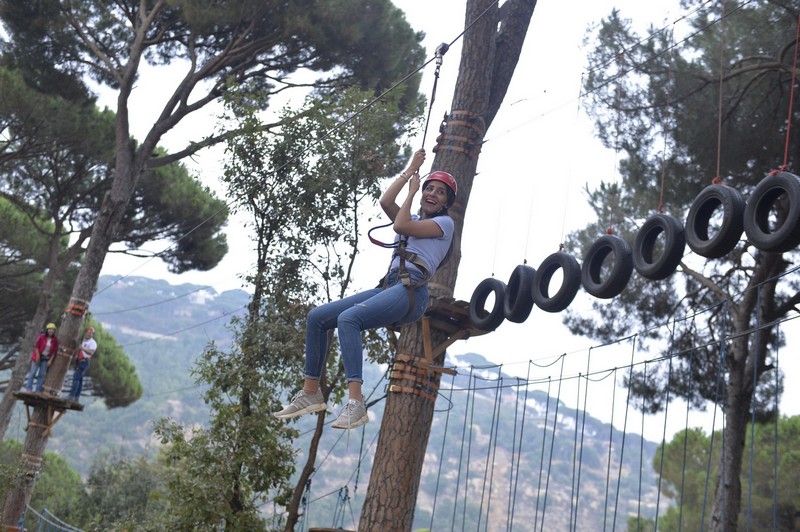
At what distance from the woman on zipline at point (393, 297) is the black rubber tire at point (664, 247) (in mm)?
1483

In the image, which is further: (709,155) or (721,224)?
(709,155)

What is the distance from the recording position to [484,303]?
6434 mm

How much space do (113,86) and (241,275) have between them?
6.03 meters

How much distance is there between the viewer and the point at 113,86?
45.8 ft

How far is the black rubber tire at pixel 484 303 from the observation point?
6.25 m

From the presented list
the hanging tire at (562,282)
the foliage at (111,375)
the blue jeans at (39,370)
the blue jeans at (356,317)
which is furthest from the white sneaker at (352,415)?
the foliage at (111,375)

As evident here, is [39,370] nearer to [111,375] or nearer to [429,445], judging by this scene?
[111,375]

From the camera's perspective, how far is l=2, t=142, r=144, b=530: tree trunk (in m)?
10.9

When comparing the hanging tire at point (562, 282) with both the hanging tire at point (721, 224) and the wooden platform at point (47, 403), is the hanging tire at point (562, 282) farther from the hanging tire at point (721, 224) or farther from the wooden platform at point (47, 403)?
the wooden platform at point (47, 403)

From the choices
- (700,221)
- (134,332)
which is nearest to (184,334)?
(134,332)

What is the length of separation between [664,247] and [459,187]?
2.01m

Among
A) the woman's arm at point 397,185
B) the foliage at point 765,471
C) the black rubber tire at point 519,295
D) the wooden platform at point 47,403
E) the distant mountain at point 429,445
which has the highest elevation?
the distant mountain at point 429,445

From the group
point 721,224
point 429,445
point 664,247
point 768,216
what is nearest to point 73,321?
point 664,247

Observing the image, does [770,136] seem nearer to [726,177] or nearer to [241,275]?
[726,177]
